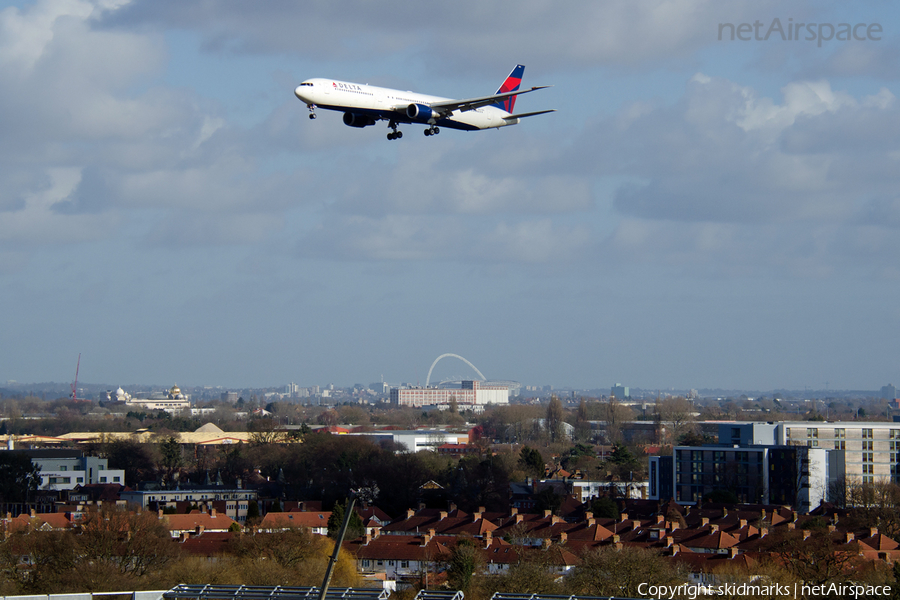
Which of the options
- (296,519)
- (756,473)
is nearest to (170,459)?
(296,519)

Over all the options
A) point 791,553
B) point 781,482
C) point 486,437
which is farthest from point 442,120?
point 486,437

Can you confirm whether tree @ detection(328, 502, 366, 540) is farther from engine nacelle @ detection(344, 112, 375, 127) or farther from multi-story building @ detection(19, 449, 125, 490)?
multi-story building @ detection(19, 449, 125, 490)

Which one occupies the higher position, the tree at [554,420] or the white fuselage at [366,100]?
the white fuselage at [366,100]

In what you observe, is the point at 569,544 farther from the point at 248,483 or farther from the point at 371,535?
the point at 248,483

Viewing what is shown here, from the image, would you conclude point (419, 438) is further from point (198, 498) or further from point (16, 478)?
point (16, 478)

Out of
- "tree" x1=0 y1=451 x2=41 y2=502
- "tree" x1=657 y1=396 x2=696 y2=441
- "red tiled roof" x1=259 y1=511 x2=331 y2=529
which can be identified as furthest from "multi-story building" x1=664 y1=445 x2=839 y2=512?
"tree" x1=657 y1=396 x2=696 y2=441

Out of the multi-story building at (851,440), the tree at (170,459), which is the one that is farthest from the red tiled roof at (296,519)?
the multi-story building at (851,440)

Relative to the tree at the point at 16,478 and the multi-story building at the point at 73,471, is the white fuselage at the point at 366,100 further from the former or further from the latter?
the multi-story building at the point at 73,471
